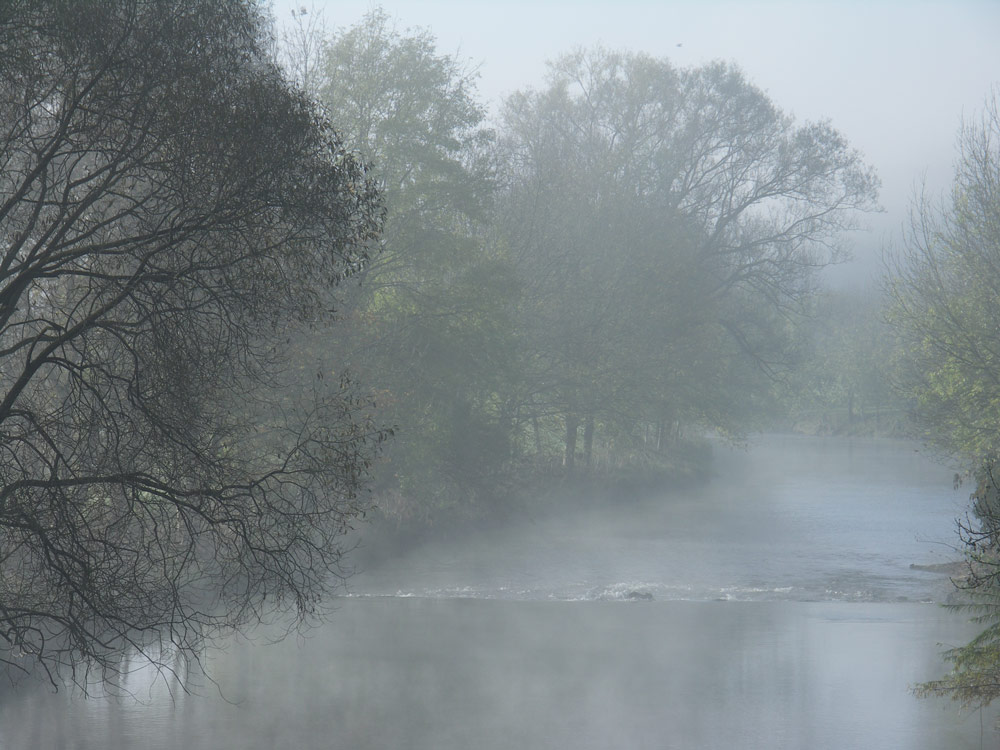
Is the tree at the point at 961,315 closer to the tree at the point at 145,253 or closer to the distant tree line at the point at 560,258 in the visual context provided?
the distant tree line at the point at 560,258

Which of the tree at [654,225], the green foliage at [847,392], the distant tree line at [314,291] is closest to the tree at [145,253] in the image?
the distant tree line at [314,291]

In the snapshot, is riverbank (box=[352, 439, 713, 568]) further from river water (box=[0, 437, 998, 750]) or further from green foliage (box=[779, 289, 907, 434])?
green foliage (box=[779, 289, 907, 434])

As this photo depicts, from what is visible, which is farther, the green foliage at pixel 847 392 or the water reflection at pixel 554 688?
the green foliage at pixel 847 392

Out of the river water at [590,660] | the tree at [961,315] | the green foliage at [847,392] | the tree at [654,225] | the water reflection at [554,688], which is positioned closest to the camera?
the water reflection at [554,688]

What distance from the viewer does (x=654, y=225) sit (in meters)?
42.0

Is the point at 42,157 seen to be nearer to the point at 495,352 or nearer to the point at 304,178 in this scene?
the point at 304,178

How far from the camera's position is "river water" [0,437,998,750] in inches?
528

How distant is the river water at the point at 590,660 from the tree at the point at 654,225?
9135mm

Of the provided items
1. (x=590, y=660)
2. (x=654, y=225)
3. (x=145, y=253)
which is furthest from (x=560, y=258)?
(x=145, y=253)

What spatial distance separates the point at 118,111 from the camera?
1066cm

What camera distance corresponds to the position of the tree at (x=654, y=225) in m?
37.9

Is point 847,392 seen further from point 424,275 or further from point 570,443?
point 424,275

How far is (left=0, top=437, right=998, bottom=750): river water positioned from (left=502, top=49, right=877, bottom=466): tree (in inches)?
360

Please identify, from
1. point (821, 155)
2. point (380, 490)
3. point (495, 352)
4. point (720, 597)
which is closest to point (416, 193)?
point (495, 352)
